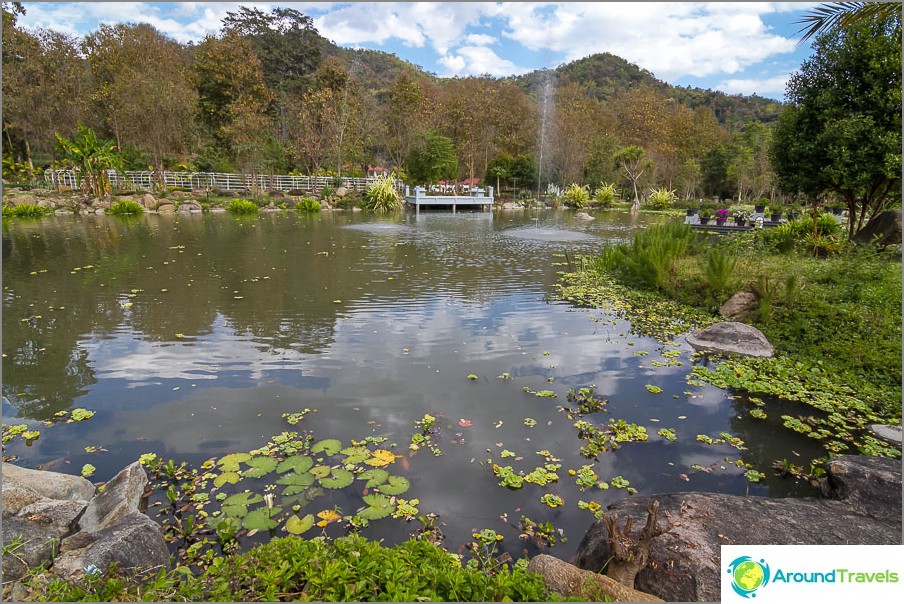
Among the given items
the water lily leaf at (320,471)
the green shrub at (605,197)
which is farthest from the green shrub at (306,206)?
the water lily leaf at (320,471)

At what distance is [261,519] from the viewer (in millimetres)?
3221

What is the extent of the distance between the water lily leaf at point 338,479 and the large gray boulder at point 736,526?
5.50 ft

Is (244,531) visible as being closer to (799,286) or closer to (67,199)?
(799,286)

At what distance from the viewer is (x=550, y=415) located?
4.70 m

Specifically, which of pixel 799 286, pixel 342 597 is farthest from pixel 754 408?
pixel 342 597

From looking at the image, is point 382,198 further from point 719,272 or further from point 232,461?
point 232,461

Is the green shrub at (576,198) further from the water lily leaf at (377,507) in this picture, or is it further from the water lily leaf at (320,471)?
the water lily leaf at (377,507)

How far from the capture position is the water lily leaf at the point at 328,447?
13.2ft

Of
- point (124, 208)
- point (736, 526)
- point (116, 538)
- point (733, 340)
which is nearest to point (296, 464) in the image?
point (116, 538)

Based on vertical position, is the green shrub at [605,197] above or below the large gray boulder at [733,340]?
above

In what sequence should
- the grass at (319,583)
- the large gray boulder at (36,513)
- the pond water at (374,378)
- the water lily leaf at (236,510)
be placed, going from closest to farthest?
the grass at (319,583) → the large gray boulder at (36,513) → the water lily leaf at (236,510) → the pond water at (374,378)

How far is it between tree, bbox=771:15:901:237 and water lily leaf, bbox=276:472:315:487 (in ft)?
37.3

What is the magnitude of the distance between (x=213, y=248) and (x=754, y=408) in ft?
43.8

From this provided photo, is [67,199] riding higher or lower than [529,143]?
lower
